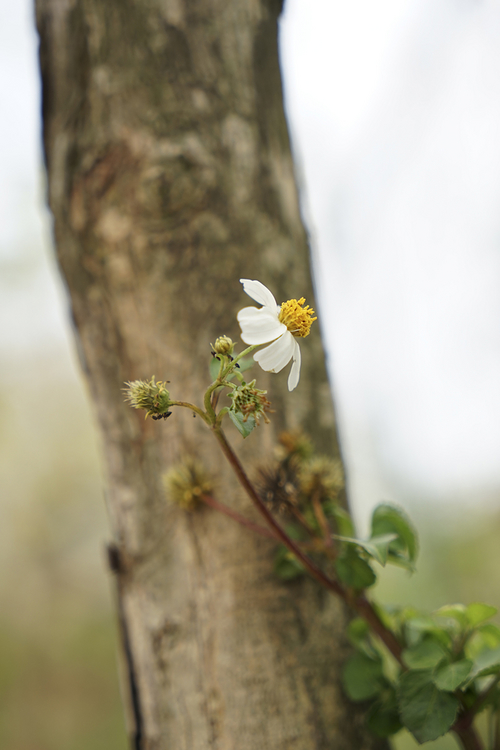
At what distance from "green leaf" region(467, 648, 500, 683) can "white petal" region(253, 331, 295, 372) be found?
46 centimetres

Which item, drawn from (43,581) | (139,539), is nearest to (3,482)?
(43,581)

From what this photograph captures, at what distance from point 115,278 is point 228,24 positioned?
0.57m

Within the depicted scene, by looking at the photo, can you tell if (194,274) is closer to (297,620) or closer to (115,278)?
(115,278)

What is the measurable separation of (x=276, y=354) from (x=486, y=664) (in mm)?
→ 511

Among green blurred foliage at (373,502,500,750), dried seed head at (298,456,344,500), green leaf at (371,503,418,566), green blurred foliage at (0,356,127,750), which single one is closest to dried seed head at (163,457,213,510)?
dried seed head at (298,456,344,500)

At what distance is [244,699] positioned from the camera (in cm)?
69

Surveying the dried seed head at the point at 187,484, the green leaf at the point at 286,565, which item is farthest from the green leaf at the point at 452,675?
the dried seed head at the point at 187,484

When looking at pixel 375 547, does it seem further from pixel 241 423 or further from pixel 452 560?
pixel 452 560

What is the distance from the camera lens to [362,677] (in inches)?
27.1

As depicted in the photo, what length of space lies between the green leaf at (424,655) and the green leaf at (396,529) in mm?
112

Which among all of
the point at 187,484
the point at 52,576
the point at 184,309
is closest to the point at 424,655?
the point at 187,484

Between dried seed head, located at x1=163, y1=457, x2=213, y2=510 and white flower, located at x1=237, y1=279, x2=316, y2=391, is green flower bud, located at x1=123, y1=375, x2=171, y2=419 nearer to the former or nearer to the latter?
white flower, located at x1=237, y1=279, x2=316, y2=391

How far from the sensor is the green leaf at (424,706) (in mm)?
560

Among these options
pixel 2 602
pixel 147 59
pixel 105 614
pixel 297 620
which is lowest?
pixel 105 614
